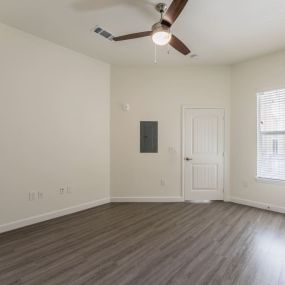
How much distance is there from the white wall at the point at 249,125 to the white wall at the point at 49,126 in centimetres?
277

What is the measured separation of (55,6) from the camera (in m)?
2.54

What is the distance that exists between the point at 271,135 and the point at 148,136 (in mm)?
2404

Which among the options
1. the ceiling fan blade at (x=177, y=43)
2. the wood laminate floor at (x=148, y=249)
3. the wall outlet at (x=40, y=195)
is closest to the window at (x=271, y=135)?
the wood laminate floor at (x=148, y=249)

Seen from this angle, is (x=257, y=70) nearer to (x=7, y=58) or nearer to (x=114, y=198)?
(x=114, y=198)

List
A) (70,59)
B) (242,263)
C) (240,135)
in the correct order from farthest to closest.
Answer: (240,135) < (70,59) < (242,263)

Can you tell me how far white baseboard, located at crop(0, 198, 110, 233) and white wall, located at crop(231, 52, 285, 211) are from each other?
289cm

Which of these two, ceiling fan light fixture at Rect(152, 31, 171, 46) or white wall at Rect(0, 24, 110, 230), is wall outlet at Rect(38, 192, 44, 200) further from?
ceiling fan light fixture at Rect(152, 31, 171, 46)

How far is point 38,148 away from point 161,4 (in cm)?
275

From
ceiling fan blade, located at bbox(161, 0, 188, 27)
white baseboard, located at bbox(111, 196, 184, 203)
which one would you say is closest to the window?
white baseboard, located at bbox(111, 196, 184, 203)

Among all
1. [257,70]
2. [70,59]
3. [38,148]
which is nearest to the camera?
[38,148]

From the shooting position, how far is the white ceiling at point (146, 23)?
98.7 inches

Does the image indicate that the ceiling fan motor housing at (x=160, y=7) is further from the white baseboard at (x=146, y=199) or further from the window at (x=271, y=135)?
the white baseboard at (x=146, y=199)

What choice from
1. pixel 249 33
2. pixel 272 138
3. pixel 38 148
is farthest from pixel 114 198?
pixel 249 33

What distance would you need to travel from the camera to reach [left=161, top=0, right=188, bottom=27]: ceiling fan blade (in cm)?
193
